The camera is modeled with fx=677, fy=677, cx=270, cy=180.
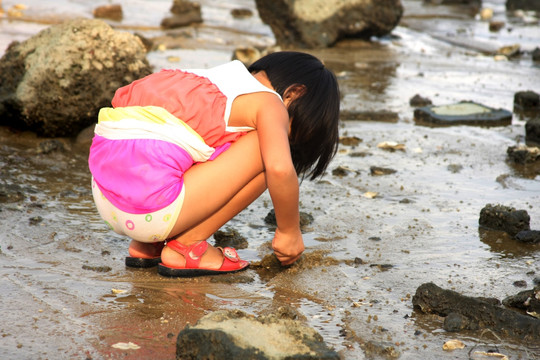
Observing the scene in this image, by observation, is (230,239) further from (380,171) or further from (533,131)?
(533,131)

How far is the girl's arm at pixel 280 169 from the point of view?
2.69 m

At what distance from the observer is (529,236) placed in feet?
11.0

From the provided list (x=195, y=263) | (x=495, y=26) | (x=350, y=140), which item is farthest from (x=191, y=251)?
(x=495, y=26)

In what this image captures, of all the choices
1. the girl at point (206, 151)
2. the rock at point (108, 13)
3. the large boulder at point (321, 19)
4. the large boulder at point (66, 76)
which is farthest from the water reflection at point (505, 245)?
the rock at point (108, 13)

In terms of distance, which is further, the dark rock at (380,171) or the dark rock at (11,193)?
the dark rock at (380,171)

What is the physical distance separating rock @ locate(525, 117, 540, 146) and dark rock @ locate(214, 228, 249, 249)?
9.14 ft

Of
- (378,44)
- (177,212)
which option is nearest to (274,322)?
(177,212)

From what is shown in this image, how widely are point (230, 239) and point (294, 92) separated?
863 mm

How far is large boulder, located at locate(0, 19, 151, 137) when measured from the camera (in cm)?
475

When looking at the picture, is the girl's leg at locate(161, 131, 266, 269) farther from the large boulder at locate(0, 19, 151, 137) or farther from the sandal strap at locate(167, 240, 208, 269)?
the large boulder at locate(0, 19, 151, 137)

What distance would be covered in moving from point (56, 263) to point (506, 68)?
6581mm

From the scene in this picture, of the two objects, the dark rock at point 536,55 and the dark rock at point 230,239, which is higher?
the dark rock at point 536,55

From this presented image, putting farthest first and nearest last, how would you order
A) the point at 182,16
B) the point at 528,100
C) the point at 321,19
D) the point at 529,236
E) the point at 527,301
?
the point at 182,16 → the point at 321,19 → the point at 528,100 → the point at 529,236 → the point at 527,301

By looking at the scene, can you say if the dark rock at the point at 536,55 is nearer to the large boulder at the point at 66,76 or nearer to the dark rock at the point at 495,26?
the dark rock at the point at 495,26
